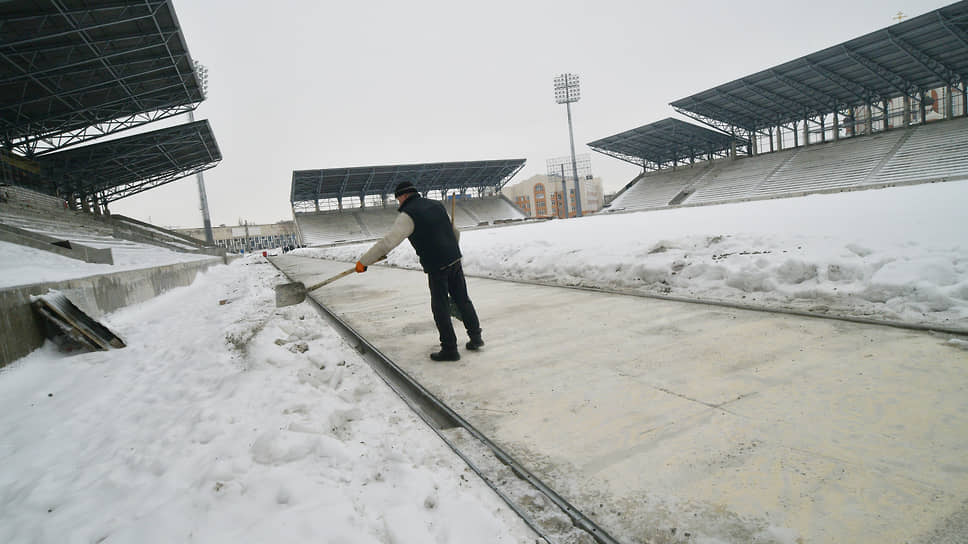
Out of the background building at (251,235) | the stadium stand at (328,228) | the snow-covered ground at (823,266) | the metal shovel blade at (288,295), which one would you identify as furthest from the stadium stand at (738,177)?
the background building at (251,235)

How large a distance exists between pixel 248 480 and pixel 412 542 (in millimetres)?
858

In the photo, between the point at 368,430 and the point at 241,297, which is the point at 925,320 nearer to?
the point at 368,430

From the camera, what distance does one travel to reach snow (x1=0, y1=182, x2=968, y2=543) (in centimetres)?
160

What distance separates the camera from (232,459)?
2008 mm

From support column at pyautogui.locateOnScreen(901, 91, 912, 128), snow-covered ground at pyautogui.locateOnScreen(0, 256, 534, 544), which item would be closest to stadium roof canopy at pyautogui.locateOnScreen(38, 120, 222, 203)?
snow-covered ground at pyautogui.locateOnScreen(0, 256, 534, 544)

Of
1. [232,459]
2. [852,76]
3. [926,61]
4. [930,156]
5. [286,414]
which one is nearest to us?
[232,459]

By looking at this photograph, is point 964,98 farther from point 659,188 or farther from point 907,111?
point 659,188

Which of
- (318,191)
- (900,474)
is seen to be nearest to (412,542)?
(900,474)

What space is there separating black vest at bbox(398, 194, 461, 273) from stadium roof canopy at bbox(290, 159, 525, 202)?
148ft

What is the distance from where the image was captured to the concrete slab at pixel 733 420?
1.50m

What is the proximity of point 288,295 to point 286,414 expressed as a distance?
10.6ft

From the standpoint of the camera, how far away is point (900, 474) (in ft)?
5.33

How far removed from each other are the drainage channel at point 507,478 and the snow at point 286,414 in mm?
73

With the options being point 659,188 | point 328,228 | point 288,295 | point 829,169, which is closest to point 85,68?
point 288,295
